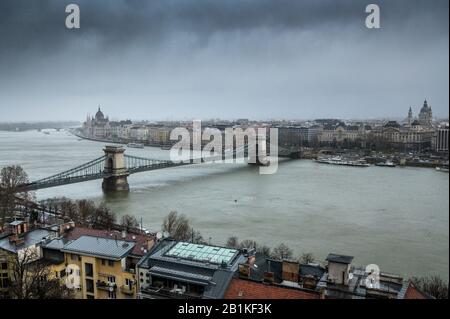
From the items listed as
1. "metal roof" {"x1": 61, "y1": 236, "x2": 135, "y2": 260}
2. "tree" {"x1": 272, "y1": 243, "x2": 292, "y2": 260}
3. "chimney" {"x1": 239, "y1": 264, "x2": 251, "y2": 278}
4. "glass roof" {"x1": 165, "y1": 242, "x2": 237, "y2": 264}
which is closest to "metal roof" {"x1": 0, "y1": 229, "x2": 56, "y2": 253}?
"metal roof" {"x1": 61, "y1": 236, "x2": 135, "y2": 260}

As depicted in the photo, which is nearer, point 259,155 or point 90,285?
point 90,285

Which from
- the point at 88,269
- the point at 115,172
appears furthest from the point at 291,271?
→ the point at 115,172

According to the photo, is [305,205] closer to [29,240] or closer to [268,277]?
[29,240]

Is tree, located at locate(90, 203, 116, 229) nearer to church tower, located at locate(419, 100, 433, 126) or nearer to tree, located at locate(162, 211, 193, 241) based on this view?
tree, located at locate(162, 211, 193, 241)

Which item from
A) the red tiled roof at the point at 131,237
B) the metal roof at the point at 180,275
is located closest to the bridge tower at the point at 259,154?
the red tiled roof at the point at 131,237

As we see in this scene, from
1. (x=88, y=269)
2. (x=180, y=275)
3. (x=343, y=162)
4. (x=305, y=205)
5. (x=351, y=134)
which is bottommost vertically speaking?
(x=305, y=205)

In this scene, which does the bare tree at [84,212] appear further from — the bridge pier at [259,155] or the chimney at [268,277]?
the bridge pier at [259,155]
